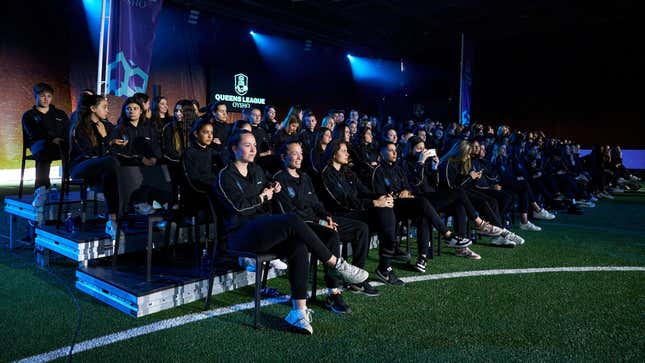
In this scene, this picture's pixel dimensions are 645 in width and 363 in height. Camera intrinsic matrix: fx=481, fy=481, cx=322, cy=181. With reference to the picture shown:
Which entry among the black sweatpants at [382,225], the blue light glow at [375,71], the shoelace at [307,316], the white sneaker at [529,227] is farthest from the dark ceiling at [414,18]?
the shoelace at [307,316]

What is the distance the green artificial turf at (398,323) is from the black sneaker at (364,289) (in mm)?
95

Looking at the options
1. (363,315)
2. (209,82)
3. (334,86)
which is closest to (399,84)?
(334,86)

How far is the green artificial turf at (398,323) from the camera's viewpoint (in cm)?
259

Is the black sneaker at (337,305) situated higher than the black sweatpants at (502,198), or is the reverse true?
the black sweatpants at (502,198)

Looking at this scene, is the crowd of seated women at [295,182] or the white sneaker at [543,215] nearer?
the crowd of seated women at [295,182]

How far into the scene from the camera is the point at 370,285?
12.3ft

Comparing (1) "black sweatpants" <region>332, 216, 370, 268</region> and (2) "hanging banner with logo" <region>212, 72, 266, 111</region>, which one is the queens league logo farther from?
(1) "black sweatpants" <region>332, 216, 370, 268</region>

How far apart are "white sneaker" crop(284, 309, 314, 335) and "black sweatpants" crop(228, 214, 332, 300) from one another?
0.10m

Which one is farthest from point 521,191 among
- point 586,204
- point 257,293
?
point 257,293

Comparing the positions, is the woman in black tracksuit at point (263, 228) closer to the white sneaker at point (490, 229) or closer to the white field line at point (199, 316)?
the white field line at point (199, 316)

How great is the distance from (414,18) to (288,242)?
41.9 feet

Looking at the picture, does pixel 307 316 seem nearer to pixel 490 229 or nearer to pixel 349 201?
pixel 349 201

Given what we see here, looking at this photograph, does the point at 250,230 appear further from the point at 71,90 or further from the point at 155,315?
the point at 71,90

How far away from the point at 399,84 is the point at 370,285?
15.6m
